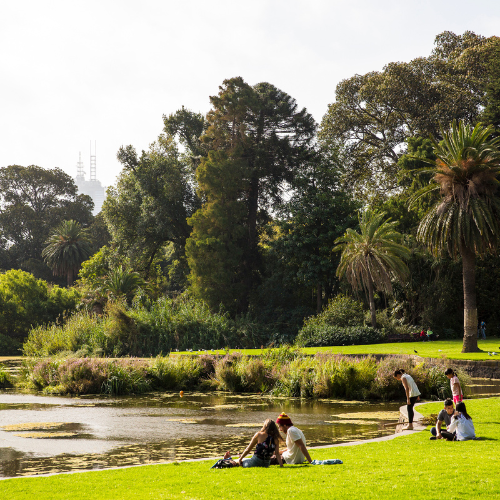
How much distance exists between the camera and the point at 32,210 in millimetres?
76250

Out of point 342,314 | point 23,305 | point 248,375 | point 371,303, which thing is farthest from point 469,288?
point 23,305

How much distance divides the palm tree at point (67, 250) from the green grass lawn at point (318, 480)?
2424 inches

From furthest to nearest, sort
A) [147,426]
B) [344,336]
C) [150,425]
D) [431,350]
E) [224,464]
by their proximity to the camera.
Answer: [344,336] → [431,350] → [150,425] → [147,426] → [224,464]

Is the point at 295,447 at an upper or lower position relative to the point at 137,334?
lower

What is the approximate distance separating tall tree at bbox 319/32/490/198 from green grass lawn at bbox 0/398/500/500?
1365 inches

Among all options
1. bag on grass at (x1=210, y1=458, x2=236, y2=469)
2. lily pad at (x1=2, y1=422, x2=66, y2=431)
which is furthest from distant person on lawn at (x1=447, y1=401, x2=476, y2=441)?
lily pad at (x1=2, y1=422, x2=66, y2=431)

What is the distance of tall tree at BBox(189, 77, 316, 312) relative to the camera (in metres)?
50.7

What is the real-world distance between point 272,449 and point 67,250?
61.8 meters

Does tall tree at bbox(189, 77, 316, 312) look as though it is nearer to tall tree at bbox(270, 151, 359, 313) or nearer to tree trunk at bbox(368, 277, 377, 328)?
tall tree at bbox(270, 151, 359, 313)

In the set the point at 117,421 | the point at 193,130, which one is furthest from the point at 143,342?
the point at 193,130

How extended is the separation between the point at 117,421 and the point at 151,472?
302 inches

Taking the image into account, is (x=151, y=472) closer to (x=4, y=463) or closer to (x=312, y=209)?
(x=4, y=463)

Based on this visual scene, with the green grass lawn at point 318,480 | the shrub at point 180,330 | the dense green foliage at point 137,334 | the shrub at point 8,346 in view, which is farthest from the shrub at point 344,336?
the green grass lawn at point 318,480

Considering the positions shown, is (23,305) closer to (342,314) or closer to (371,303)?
(342,314)
